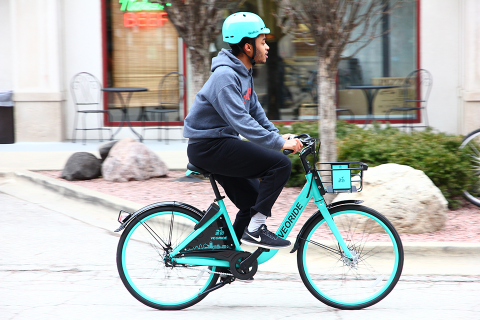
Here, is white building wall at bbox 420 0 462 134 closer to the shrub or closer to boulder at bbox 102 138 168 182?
the shrub

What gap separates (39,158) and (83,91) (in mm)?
2506

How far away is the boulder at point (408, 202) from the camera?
5.38 m

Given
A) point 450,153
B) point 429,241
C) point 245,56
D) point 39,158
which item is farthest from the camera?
point 39,158

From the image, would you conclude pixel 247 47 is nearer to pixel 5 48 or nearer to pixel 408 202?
pixel 408 202

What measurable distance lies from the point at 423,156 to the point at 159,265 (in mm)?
3702

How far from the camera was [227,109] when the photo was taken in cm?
348

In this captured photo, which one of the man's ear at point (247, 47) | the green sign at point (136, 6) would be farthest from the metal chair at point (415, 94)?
the man's ear at point (247, 47)

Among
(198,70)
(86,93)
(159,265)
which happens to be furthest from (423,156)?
(86,93)

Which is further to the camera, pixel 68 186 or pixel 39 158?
pixel 39 158

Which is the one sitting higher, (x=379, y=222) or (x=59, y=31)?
(x=59, y=31)

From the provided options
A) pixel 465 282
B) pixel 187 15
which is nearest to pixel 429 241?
pixel 465 282

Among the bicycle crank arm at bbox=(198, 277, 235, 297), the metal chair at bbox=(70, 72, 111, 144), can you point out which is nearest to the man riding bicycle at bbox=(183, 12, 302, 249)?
the bicycle crank arm at bbox=(198, 277, 235, 297)

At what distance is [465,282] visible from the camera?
4.50m

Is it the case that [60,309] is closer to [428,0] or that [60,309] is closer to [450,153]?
[450,153]
